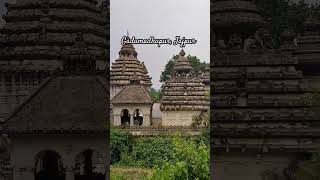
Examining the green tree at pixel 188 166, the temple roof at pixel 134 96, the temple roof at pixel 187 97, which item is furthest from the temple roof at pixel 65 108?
the temple roof at pixel 187 97

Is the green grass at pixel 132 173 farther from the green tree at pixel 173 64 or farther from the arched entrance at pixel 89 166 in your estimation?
the arched entrance at pixel 89 166

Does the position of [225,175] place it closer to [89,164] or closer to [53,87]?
[89,164]

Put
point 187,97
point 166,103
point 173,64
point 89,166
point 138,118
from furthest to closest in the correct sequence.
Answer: point 187,97
point 138,118
point 166,103
point 173,64
point 89,166

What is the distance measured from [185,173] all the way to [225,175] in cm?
220

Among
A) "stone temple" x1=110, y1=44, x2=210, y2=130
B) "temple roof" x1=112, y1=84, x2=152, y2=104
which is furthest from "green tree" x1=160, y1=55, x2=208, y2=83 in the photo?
"stone temple" x1=110, y1=44, x2=210, y2=130

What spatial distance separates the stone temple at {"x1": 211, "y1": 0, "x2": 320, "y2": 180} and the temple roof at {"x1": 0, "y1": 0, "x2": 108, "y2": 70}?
5.04 ft

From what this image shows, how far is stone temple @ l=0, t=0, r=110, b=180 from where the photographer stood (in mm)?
6605

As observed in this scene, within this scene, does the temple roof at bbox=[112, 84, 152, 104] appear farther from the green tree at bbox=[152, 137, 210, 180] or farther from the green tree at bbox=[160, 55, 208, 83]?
the green tree at bbox=[160, 55, 208, 83]

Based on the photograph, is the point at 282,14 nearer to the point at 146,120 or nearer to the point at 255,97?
the point at 255,97

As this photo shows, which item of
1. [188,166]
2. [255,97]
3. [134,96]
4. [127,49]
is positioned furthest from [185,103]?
[255,97]

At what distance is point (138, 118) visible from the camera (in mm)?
16266

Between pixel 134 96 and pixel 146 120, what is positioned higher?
pixel 134 96

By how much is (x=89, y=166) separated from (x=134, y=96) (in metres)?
8.50

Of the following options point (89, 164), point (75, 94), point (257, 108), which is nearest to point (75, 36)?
point (75, 94)
